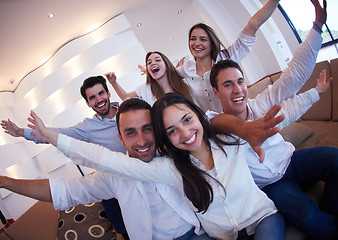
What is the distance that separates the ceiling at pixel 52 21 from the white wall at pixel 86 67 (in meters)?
0.23

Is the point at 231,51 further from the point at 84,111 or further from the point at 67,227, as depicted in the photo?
the point at 84,111

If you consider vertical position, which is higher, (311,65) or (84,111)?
(84,111)

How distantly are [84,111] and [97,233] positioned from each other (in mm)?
3656

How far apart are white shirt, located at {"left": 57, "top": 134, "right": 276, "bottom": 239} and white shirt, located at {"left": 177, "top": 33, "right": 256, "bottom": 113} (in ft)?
2.67

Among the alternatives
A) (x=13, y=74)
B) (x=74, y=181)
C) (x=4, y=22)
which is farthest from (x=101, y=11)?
(x=74, y=181)

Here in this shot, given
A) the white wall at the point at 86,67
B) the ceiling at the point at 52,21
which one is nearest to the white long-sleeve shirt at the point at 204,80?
the ceiling at the point at 52,21

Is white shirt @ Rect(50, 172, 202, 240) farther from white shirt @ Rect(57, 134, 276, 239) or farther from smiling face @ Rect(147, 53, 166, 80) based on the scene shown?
smiling face @ Rect(147, 53, 166, 80)

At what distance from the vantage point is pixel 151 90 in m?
1.95

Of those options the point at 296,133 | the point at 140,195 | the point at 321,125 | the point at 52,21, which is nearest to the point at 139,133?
the point at 140,195

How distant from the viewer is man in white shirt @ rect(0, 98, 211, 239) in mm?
1116

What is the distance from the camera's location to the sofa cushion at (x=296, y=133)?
1.94 meters

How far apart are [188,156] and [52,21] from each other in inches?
152

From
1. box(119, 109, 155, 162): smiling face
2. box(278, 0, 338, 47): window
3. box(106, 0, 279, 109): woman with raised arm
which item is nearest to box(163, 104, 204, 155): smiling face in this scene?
box(119, 109, 155, 162): smiling face

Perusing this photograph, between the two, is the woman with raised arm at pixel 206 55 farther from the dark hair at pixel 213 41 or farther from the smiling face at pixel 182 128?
the smiling face at pixel 182 128
